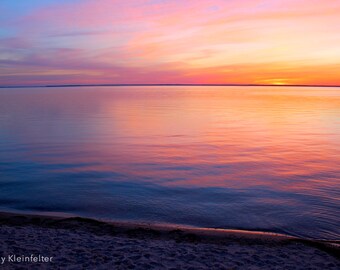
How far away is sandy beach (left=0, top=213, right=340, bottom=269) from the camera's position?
349 inches

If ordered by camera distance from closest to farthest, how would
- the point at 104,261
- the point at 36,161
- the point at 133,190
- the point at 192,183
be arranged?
1. the point at 104,261
2. the point at 133,190
3. the point at 192,183
4. the point at 36,161

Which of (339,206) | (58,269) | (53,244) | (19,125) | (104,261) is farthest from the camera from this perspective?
(19,125)

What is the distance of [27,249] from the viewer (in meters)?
9.45

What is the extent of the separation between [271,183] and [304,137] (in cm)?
1821

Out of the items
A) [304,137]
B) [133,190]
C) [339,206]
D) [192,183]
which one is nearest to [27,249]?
[133,190]

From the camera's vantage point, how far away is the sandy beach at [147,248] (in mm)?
8867

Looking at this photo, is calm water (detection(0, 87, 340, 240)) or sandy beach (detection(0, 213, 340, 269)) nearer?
sandy beach (detection(0, 213, 340, 269))

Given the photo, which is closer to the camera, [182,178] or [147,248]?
[147,248]

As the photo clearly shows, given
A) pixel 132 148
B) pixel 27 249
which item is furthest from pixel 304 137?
pixel 27 249

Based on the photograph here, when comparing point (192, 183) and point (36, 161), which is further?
point (36, 161)

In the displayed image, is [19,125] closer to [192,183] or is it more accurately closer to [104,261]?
[192,183]

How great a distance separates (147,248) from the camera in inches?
389

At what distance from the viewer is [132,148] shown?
28406 millimetres

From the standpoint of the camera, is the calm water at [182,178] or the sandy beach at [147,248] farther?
the calm water at [182,178]
